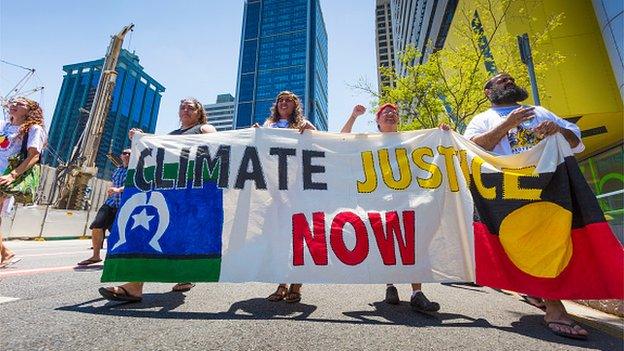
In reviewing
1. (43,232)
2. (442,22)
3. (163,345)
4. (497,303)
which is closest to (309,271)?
(163,345)

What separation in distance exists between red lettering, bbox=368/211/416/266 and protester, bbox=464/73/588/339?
1.00m

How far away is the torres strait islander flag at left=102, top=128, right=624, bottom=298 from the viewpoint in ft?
8.40

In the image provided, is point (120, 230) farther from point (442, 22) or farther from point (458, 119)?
point (442, 22)

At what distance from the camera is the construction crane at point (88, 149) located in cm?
2197

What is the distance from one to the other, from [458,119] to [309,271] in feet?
38.9

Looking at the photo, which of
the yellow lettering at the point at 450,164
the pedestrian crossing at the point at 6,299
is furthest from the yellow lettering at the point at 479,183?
the pedestrian crossing at the point at 6,299

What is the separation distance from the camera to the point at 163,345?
1.67 metres

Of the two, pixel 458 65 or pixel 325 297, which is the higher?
pixel 458 65

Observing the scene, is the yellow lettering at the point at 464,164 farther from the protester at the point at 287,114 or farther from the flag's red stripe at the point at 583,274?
the protester at the point at 287,114

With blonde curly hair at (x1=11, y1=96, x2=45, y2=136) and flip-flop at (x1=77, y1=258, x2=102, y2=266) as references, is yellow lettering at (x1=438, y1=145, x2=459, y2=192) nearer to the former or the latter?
blonde curly hair at (x1=11, y1=96, x2=45, y2=136)

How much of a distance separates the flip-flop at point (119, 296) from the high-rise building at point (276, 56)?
121 metres

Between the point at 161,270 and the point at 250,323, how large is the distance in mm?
1028

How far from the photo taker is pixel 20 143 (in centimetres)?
376

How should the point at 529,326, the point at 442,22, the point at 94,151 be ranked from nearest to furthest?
1. the point at 529,326
2. the point at 442,22
3. the point at 94,151
